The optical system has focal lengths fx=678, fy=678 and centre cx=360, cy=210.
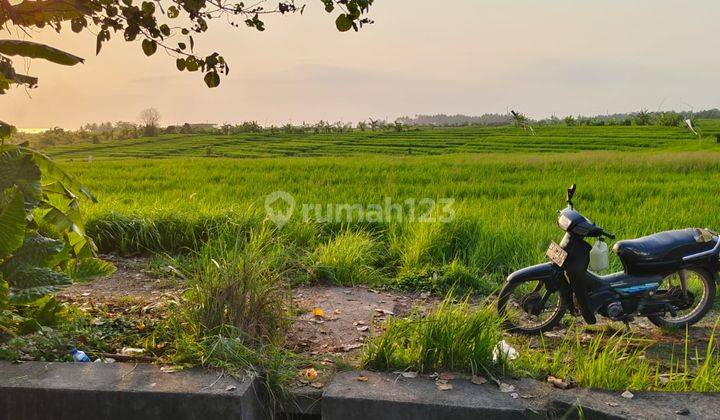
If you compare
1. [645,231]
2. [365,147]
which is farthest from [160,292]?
[365,147]

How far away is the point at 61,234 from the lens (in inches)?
149

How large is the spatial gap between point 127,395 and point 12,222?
0.88 meters

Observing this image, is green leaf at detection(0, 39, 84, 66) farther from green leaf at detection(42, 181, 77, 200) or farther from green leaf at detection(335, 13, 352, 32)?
green leaf at detection(335, 13, 352, 32)

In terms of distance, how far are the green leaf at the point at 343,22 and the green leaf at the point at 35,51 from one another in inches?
45.6

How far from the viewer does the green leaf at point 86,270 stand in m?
3.44

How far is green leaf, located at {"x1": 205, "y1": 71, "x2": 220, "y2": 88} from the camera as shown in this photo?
3.31 metres

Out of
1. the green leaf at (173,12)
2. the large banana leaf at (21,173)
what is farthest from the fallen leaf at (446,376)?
the green leaf at (173,12)

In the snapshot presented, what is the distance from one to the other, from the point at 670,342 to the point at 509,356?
1.33 m

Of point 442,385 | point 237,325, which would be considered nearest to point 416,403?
point 442,385

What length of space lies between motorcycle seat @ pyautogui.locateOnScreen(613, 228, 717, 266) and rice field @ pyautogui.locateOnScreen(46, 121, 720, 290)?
1.14 meters

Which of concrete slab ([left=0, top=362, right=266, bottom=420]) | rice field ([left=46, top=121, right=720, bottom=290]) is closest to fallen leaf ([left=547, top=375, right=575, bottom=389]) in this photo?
concrete slab ([left=0, top=362, right=266, bottom=420])

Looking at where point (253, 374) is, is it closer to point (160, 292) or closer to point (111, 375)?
point (111, 375)

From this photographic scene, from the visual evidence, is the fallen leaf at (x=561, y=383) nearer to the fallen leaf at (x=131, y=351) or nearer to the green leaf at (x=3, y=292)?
the fallen leaf at (x=131, y=351)

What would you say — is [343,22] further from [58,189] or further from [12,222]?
[58,189]
